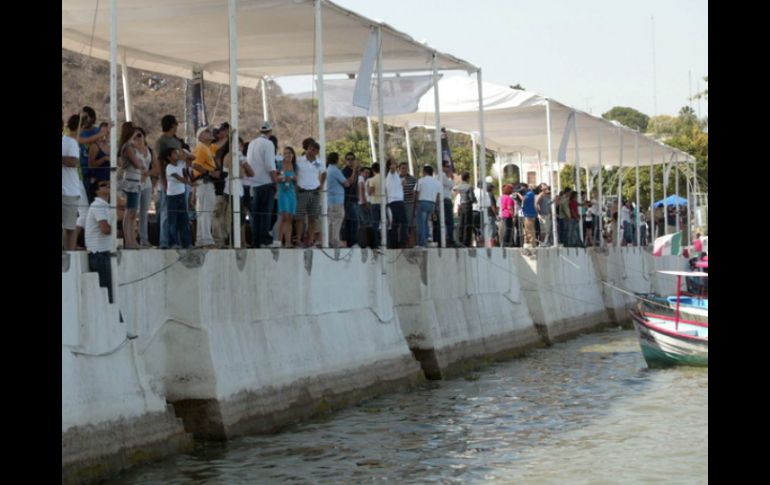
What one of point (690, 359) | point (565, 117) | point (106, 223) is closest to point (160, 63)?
point (106, 223)

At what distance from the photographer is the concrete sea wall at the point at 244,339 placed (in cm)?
1223

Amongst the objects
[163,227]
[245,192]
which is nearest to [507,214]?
[245,192]

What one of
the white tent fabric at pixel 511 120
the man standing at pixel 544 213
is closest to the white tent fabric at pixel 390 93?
the white tent fabric at pixel 511 120

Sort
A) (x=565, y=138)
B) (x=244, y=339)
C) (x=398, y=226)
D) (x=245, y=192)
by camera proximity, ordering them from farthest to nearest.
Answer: (x=565, y=138) < (x=398, y=226) < (x=245, y=192) < (x=244, y=339)

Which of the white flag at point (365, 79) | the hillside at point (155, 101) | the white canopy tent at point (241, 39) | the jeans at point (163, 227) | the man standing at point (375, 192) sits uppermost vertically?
the hillside at point (155, 101)

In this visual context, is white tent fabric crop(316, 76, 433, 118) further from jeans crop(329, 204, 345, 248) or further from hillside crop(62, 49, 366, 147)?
hillside crop(62, 49, 366, 147)

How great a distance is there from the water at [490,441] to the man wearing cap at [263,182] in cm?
278

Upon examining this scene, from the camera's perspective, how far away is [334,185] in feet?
65.0

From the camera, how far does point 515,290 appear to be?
1096 inches

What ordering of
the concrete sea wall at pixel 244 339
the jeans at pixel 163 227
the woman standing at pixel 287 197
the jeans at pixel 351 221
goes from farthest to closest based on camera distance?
1. the jeans at pixel 351 221
2. the woman standing at pixel 287 197
3. the jeans at pixel 163 227
4. the concrete sea wall at pixel 244 339

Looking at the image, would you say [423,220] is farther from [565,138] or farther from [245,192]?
[565,138]

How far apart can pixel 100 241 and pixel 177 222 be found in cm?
217

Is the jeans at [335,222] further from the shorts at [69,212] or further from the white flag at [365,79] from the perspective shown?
the shorts at [69,212]

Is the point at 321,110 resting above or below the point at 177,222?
above
